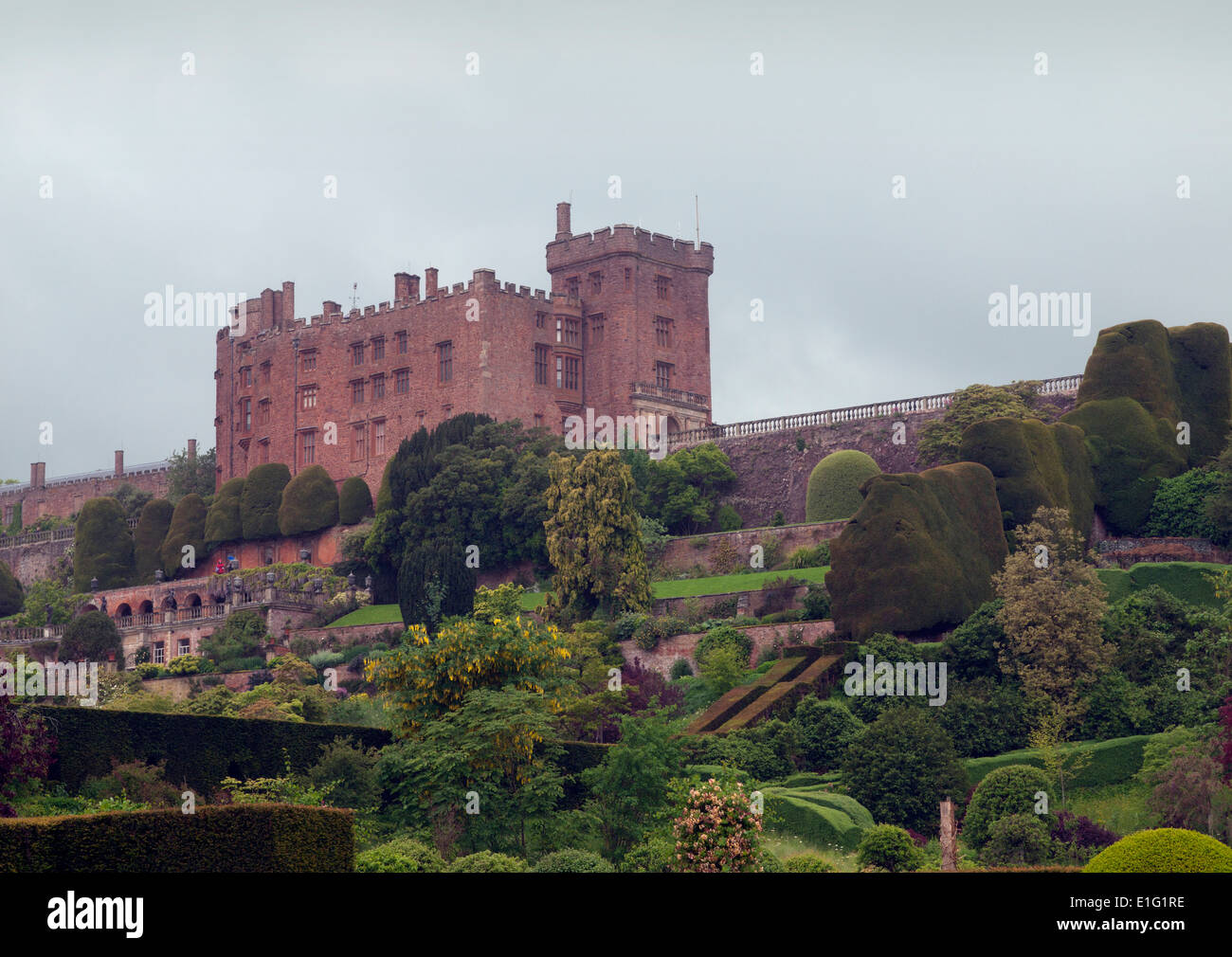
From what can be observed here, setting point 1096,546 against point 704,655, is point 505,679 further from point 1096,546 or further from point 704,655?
point 1096,546

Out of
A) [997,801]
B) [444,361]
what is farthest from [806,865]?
[444,361]

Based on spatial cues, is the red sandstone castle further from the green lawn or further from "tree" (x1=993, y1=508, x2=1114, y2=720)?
"tree" (x1=993, y1=508, x2=1114, y2=720)

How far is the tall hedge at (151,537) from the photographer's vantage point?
7725 cm

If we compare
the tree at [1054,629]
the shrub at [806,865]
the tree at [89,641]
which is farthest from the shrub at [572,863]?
the tree at [89,641]

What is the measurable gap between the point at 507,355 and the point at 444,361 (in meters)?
2.62

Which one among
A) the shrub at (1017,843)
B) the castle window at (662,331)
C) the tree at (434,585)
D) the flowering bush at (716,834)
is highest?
the castle window at (662,331)

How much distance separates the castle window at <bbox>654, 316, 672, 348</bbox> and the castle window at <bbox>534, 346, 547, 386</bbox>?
4604mm

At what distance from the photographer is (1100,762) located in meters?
40.1

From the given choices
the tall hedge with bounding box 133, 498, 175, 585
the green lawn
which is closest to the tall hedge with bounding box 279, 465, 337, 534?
the tall hedge with bounding box 133, 498, 175, 585

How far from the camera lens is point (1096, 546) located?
2163 inches

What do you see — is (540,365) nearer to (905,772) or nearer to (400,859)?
(905,772)

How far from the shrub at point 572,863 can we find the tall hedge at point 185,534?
45.9 m

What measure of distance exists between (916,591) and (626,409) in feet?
98.2

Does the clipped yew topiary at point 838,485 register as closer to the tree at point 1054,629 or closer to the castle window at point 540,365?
the tree at point 1054,629
